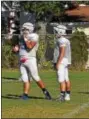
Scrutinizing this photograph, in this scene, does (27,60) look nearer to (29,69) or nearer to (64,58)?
(29,69)

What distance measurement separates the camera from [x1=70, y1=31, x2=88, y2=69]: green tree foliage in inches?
1035

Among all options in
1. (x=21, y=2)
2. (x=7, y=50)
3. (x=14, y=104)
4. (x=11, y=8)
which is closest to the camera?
(x=14, y=104)

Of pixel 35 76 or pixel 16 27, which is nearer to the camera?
pixel 35 76

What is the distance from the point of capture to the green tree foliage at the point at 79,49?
86.2ft

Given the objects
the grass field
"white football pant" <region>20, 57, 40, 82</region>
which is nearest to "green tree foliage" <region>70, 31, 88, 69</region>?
the grass field

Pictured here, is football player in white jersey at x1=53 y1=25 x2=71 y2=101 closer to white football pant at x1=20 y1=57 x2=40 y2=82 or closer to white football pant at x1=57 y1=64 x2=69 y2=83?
white football pant at x1=57 y1=64 x2=69 y2=83

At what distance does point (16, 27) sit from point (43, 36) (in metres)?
5.33

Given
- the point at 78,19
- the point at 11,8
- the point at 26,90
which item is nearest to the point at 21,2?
the point at 11,8

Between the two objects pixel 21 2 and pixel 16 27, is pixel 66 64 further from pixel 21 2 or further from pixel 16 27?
pixel 16 27

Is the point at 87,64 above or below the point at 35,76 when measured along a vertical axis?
below

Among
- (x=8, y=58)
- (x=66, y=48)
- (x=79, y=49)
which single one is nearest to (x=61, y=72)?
(x=66, y=48)

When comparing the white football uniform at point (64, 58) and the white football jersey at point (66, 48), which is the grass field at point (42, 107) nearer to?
the white football uniform at point (64, 58)

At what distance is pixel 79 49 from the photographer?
1038 inches

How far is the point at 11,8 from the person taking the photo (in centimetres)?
3122
